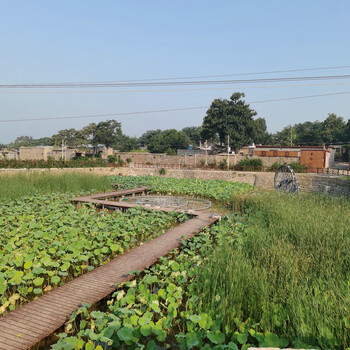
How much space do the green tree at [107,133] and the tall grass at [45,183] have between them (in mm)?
32935

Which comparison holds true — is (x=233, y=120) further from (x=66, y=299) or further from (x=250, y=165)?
(x=66, y=299)

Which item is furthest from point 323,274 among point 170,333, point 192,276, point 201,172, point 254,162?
point 254,162

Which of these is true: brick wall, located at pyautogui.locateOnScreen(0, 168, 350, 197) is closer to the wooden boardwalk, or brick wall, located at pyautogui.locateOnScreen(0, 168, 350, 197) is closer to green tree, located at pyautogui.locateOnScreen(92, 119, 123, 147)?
the wooden boardwalk

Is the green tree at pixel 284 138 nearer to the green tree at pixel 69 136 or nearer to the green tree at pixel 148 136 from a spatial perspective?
the green tree at pixel 148 136

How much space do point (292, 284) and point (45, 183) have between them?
12.9 meters

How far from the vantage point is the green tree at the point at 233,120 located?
39531 mm

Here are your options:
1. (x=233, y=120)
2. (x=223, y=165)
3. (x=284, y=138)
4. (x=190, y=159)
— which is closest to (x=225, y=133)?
(x=233, y=120)

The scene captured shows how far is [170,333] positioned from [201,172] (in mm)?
21833

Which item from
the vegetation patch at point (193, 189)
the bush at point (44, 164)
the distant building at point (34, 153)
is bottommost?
the vegetation patch at point (193, 189)

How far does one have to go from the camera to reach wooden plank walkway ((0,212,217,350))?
344 centimetres

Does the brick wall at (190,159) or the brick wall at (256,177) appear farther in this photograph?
the brick wall at (190,159)

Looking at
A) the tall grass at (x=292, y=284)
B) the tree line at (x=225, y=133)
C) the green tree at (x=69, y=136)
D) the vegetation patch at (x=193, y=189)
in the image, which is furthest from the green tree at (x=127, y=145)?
the tall grass at (x=292, y=284)

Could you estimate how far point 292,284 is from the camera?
3.76 metres

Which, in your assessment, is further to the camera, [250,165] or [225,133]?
[225,133]
